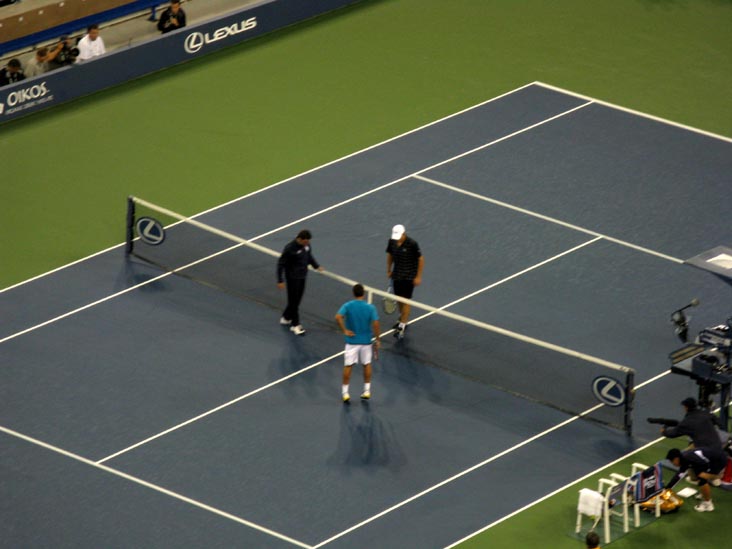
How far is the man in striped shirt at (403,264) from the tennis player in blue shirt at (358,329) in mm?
1552

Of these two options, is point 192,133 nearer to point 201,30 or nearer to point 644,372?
point 201,30

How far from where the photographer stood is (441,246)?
3391 cm

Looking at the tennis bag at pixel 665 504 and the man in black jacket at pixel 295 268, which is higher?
the man in black jacket at pixel 295 268

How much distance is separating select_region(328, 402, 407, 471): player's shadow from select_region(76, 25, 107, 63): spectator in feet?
42.9

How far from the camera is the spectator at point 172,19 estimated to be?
1615 inches

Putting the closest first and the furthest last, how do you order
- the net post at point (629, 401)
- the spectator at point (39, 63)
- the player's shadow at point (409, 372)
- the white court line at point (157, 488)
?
the white court line at point (157, 488)
the net post at point (629, 401)
the player's shadow at point (409, 372)
the spectator at point (39, 63)

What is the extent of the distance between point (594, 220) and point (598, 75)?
6602 millimetres

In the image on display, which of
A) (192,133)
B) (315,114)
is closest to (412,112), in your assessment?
(315,114)

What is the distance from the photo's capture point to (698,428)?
2711 cm

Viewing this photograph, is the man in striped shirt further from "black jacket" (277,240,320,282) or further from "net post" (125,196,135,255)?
"net post" (125,196,135,255)

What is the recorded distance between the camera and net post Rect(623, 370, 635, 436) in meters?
28.2

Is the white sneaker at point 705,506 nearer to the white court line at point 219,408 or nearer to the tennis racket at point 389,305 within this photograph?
the tennis racket at point 389,305

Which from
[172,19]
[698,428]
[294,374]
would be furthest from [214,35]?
[698,428]

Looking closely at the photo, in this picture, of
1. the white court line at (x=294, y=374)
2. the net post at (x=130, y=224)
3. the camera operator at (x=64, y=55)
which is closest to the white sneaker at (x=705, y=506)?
the white court line at (x=294, y=374)
